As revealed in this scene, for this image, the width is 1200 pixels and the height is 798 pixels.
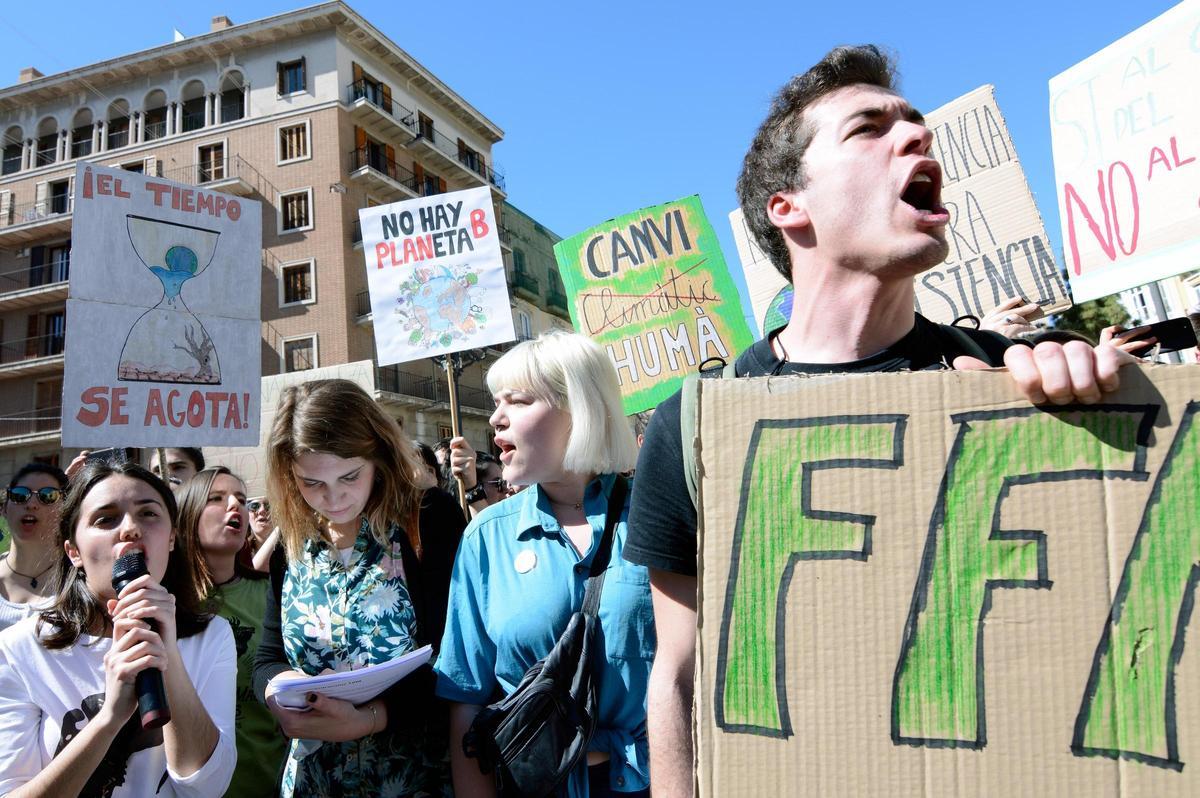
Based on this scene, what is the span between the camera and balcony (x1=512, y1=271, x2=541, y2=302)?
36.8m

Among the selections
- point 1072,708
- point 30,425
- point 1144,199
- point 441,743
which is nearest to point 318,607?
point 441,743

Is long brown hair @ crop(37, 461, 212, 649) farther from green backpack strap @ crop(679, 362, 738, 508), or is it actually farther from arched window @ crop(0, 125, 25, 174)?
arched window @ crop(0, 125, 25, 174)

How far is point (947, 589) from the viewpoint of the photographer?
3.18 ft

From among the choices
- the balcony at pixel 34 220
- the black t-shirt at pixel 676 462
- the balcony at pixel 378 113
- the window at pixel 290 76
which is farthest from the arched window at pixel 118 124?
the black t-shirt at pixel 676 462

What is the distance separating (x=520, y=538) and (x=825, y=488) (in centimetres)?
126

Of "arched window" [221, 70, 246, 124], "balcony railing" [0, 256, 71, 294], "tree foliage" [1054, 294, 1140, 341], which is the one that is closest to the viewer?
"tree foliage" [1054, 294, 1140, 341]

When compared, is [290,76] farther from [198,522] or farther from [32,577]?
[198,522]

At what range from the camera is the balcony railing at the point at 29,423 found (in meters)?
29.5

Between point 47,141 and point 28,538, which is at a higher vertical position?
point 47,141

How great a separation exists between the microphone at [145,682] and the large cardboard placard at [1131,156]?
3.45m

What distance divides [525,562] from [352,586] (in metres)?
0.64

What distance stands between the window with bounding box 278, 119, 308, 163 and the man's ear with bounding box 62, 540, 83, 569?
28.4 metres

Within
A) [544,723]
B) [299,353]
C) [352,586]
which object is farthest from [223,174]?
[544,723]

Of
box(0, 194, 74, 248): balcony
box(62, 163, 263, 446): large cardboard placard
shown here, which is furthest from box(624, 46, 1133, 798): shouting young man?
box(0, 194, 74, 248): balcony
